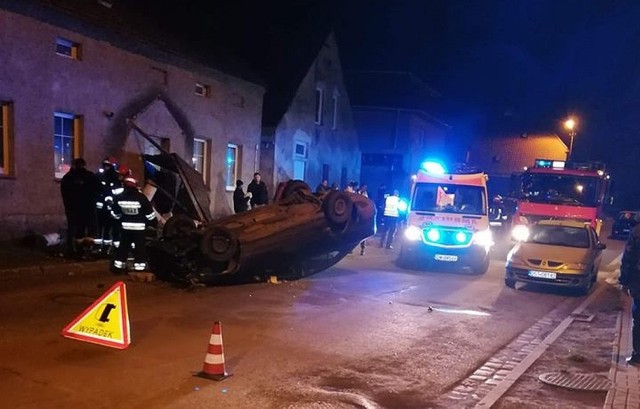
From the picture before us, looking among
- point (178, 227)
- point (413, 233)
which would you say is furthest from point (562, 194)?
point (178, 227)

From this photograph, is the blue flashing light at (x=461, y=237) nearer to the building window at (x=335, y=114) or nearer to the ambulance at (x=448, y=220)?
the ambulance at (x=448, y=220)

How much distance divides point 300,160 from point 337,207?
44.3ft

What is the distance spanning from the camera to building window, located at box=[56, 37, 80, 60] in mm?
13312

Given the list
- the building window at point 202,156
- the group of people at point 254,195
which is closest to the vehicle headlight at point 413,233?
the group of people at point 254,195

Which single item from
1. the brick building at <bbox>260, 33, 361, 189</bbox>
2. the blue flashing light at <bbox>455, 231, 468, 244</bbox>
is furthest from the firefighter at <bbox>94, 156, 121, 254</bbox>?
the brick building at <bbox>260, 33, 361, 189</bbox>

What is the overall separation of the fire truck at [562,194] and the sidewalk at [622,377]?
329 inches

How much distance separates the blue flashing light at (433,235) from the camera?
46.5ft

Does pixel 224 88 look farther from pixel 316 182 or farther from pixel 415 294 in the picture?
pixel 415 294

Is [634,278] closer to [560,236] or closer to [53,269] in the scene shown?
[560,236]

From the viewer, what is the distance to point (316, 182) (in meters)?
26.2

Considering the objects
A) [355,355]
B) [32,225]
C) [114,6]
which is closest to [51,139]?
[32,225]

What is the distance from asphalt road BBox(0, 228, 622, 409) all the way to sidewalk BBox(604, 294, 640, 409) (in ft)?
4.53

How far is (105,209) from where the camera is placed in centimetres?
1150

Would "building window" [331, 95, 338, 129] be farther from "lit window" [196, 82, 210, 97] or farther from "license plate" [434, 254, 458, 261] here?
"license plate" [434, 254, 458, 261]
